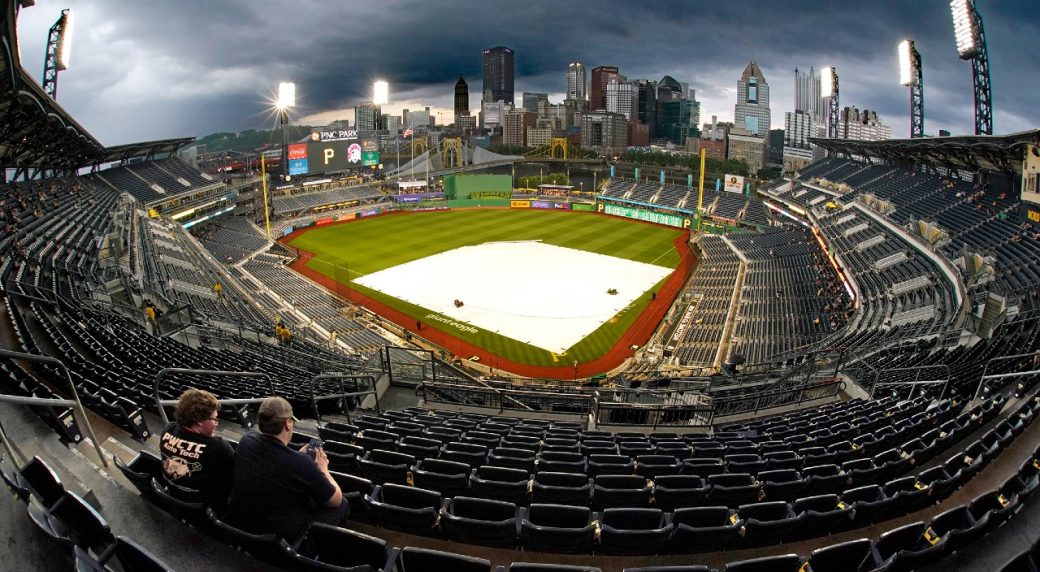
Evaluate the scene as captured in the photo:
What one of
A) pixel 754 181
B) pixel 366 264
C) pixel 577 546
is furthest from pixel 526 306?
pixel 754 181

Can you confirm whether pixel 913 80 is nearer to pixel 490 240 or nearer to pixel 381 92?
pixel 490 240

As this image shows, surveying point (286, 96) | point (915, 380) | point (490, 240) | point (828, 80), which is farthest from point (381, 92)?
point (915, 380)

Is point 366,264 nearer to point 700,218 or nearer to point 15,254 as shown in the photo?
point 15,254

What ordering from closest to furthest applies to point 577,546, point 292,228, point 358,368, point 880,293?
1. point 577,546
2. point 358,368
3. point 880,293
4. point 292,228

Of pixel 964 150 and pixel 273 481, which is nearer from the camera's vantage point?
pixel 273 481

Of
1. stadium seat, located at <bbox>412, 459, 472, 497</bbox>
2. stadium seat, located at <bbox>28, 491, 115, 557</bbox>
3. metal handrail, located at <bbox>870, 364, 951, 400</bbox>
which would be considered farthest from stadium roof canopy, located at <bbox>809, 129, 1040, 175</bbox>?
stadium seat, located at <bbox>28, 491, 115, 557</bbox>

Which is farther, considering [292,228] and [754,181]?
[754,181]

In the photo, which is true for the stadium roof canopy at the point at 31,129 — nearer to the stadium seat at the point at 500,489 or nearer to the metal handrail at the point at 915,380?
the stadium seat at the point at 500,489
